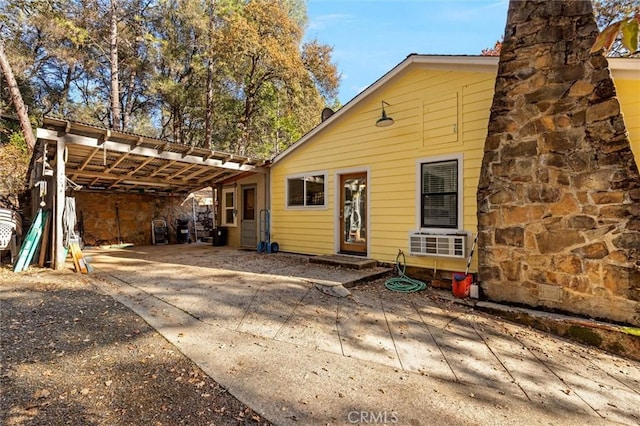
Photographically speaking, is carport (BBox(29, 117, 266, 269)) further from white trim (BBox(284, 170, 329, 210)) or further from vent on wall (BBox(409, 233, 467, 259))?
vent on wall (BBox(409, 233, 467, 259))

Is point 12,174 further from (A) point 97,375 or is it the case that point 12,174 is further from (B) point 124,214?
(A) point 97,375

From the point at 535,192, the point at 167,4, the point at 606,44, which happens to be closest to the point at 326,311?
the point at 535,192

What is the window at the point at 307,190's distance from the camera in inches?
305

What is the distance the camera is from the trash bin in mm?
10391

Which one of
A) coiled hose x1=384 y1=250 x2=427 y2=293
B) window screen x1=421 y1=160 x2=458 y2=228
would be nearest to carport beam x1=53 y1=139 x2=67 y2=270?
coiled hose x1=384 y1=250 x2=427 y2=293

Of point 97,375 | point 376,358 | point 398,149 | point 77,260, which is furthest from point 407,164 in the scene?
point 77,260

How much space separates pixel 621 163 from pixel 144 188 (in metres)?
12.6

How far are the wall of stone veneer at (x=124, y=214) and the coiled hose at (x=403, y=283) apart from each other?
9.50 metres

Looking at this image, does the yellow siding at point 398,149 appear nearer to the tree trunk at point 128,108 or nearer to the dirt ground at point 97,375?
the dirt ground at point 97,375

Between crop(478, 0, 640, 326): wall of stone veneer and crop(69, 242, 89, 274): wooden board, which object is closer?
crop(478, 0, 640, 326): wall of stone veneer

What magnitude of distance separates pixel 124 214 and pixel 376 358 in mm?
11488

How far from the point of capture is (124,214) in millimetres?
11328

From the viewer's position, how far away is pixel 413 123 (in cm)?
614

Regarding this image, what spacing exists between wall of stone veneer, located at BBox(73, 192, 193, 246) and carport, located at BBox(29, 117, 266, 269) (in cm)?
35
